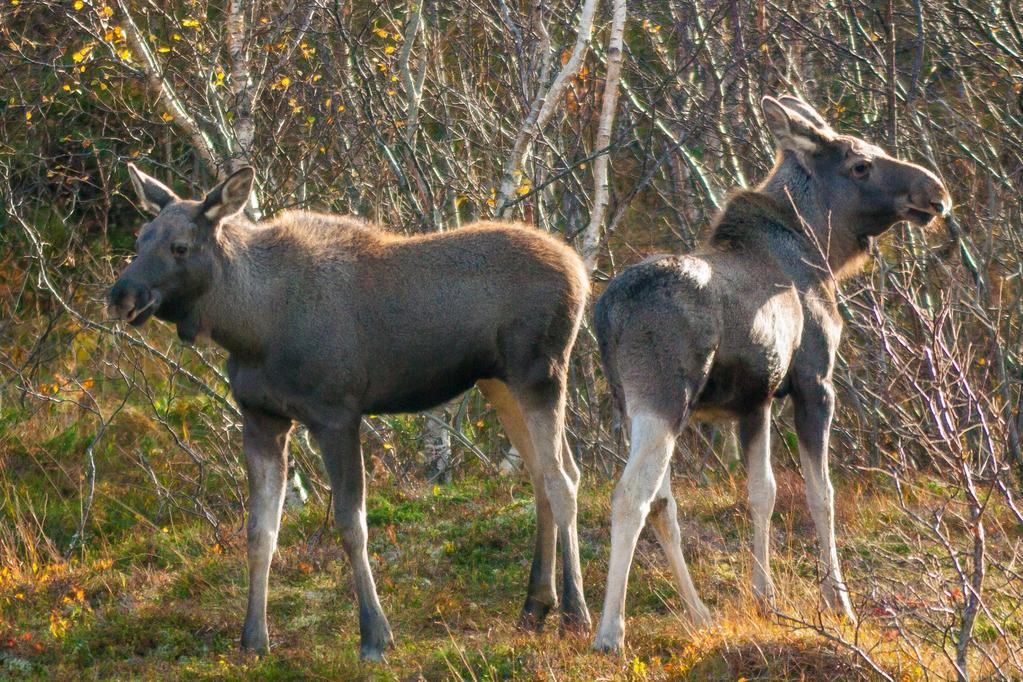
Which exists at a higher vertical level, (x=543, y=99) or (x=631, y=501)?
(x=543, y=99)

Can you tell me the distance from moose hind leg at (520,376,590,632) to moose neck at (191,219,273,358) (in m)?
1.58

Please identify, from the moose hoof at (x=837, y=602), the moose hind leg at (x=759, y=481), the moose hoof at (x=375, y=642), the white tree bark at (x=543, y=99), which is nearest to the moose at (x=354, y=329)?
the moose hoof at (x=375, y=642)

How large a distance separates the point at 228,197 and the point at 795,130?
3.48 m

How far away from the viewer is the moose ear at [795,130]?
844cm

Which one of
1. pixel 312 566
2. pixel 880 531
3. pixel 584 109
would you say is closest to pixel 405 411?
pixel 312 566

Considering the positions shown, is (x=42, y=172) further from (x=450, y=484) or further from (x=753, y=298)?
(x=753, y=298)

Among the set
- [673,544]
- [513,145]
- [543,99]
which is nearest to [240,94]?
[543,99]

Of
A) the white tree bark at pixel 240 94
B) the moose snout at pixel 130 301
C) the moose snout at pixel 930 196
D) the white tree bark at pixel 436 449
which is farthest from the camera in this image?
the white tree bark at pixel 436 449

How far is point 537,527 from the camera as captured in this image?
827cm

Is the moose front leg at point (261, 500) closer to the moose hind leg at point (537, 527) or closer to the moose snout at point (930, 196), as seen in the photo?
the moose hind leg at point (537, 527)

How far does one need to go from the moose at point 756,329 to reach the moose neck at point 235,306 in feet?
6.37

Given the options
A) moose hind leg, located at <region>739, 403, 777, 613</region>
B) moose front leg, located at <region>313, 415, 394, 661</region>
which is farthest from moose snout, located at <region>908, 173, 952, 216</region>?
moose front leg, located at <region>313, 415, 394, 661</region>

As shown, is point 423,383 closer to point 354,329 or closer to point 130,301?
point 354,329

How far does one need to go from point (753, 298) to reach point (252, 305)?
2.83 metres
